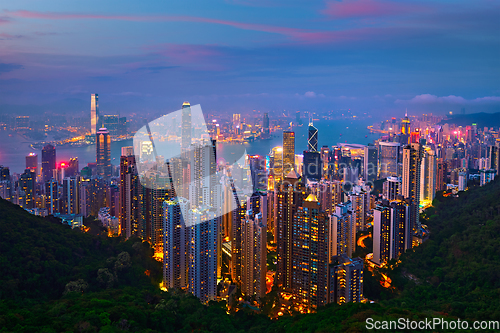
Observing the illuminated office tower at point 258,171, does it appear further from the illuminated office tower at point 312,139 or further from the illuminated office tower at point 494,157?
the illuminated office tower at point 494,157

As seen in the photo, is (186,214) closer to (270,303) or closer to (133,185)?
(270,303)

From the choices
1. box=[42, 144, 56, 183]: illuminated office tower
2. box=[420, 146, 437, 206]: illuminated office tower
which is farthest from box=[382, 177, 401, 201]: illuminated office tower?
box=[42, 144, 56, 183]: illuminated office tower

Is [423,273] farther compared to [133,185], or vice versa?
[133,185]

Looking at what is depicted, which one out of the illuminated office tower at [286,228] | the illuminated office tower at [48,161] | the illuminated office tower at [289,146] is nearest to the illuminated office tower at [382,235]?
the illuminated office tower at [286,228]

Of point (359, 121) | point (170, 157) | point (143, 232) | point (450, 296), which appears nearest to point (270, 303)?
point (450, 296)

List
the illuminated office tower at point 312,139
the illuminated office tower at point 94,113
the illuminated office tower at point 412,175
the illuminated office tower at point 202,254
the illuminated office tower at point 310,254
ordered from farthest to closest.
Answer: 1. the illuminated office tower at point 312,139
2. the illuminated office tower at point 412,175
3. the illuminated office tower at point 94,113
4. the illuminated office tower at point 202,254
5. the illuminated office tower at point 310,254
